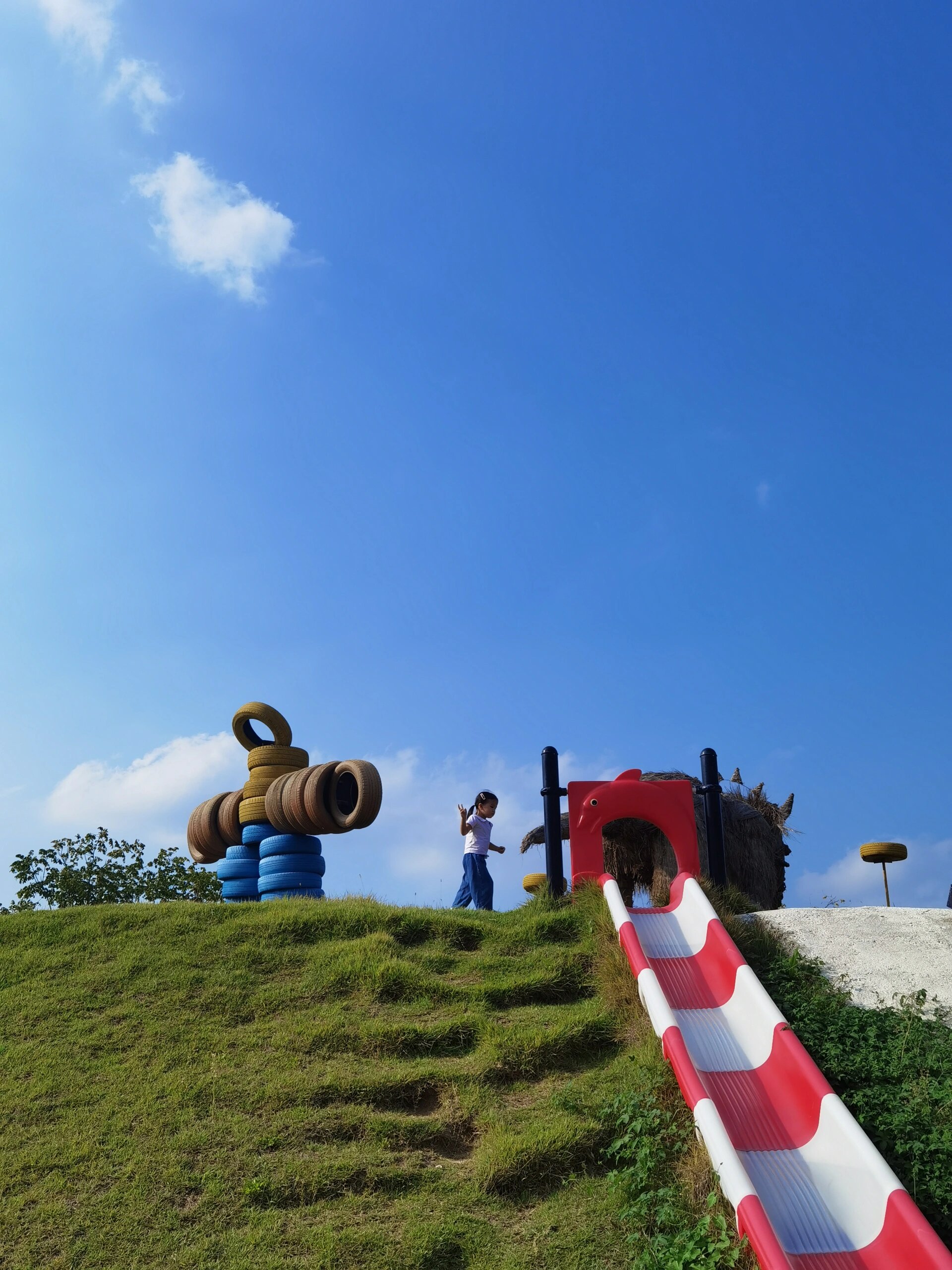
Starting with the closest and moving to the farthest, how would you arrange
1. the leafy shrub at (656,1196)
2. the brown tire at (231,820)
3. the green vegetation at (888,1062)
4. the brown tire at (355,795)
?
the leafy shrub at (656,1196)
the green vegetation at (888,1062)
the brown tire at (355,795)
the brown tire at (231,820)

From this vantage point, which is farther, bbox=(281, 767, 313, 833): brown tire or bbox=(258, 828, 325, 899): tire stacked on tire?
bbox=(258, 828, 325, 899): tire stacked on tire

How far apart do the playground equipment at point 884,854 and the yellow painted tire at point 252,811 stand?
8.00 m

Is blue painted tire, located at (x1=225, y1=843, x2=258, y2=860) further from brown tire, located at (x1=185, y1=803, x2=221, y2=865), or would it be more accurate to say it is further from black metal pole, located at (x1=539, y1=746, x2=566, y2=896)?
black metal pole, located at (x1=539, y1=746, x2=566, y2=896)

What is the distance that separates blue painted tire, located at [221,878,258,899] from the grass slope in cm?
471

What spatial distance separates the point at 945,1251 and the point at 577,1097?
2345 millimetres

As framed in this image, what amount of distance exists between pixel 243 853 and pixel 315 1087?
323 inches

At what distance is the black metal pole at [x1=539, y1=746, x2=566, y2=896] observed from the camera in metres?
9.91

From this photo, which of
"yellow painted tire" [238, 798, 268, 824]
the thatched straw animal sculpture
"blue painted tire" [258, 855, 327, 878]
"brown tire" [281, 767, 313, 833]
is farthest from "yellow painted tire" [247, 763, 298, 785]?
the thatched straw animal sculpture

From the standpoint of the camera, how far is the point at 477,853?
443 inches

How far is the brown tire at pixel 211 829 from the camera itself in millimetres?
15172

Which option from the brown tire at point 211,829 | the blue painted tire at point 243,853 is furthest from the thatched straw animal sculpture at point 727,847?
the brown tire at point 211,829

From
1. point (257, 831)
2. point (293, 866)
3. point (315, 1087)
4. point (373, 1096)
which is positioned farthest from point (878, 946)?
point (257, 831)

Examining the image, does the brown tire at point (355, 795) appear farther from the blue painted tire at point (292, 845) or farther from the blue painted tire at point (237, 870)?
the blue painted tire at point (237, 870)

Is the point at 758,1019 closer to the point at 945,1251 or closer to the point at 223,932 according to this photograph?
the point at 945,1251
